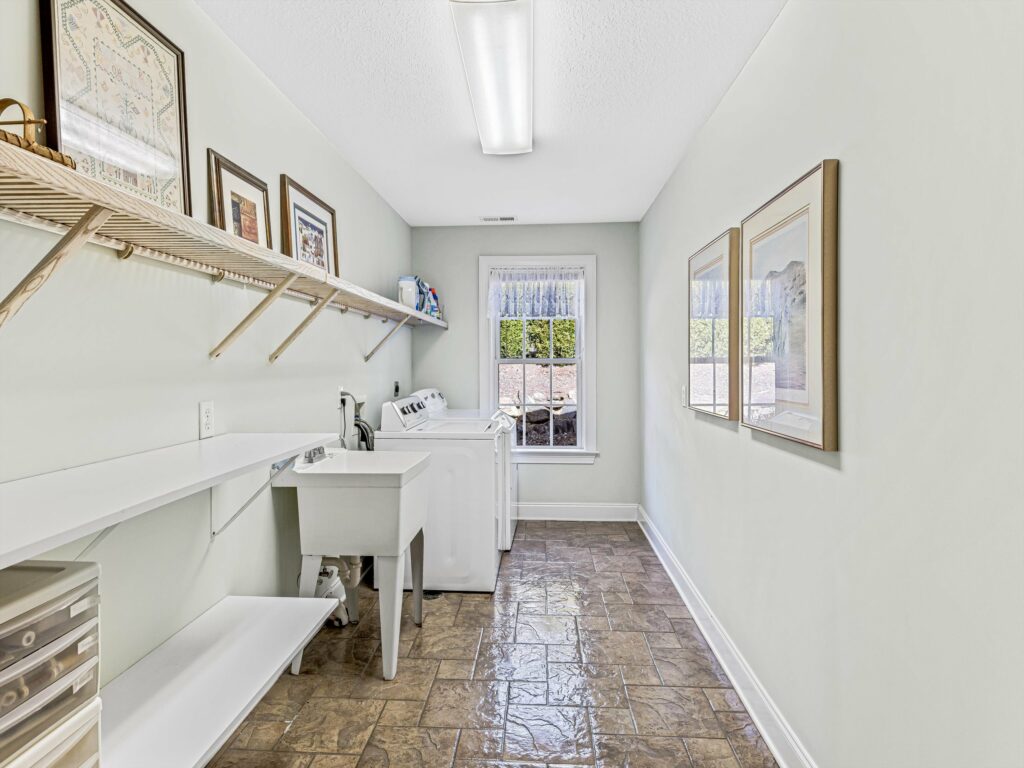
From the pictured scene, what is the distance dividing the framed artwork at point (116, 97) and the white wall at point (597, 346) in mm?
2994

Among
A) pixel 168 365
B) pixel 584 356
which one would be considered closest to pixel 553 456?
pixel 584 356

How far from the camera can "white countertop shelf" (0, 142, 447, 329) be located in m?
0.88

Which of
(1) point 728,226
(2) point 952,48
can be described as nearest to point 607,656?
(1) point 728,226

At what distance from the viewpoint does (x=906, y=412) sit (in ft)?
3.97

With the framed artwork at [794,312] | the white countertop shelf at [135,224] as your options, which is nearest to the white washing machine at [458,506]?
the white countertop shelf at [135,224]

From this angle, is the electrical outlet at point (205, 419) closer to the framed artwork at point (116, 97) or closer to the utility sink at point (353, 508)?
the utility sink at point (353, 508)

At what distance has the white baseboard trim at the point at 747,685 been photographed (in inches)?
68.6

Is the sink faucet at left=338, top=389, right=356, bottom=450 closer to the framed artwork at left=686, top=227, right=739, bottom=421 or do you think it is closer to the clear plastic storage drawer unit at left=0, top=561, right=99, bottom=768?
the framed artwork at left=686, top=227, right=739, bottom=421

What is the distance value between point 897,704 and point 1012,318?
0.86 metres

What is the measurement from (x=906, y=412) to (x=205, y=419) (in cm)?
194

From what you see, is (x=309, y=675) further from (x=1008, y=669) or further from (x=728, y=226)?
(x=728, y=226)

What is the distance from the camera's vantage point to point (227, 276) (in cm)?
192

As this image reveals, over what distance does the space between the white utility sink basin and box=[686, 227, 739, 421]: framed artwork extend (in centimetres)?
138

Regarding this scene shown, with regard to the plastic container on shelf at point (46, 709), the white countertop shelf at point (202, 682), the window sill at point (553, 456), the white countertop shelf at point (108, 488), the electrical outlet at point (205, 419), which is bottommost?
the white countertop shelf at point (202, 682)
